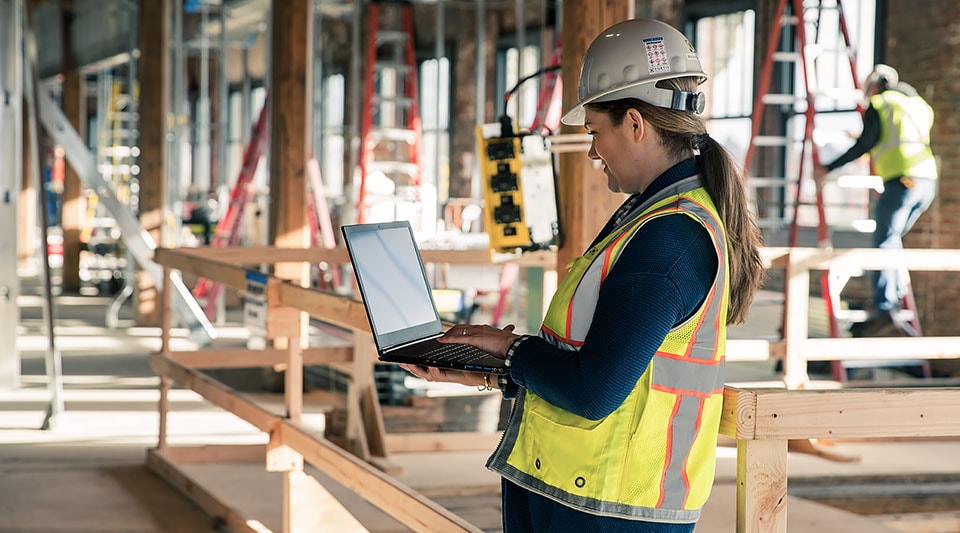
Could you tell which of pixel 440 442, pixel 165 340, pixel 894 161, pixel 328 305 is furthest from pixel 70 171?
pixel 328 305

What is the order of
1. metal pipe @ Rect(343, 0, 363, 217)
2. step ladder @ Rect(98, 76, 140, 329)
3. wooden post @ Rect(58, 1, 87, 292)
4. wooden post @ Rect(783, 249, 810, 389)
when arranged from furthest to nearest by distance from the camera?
step ladder @ Rect(98, 76, 140, 329)
wooden post @ Rect(58, 1, 87, 292)
metal pipe @ Rect(343, 0, 363, 217)
wooden post @ Rect(783, 249, 810, 389)

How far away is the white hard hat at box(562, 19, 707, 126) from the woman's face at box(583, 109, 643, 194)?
0.11ft

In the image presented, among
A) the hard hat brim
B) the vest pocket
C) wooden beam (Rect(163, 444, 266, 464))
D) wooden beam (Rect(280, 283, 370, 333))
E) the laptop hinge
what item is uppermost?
the hard hat brim

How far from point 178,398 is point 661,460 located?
619 cm

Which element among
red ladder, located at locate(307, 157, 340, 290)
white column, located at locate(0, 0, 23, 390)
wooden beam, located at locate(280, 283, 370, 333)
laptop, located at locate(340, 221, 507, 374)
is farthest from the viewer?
red ladder, located at locate(307, 157, 340, 290)

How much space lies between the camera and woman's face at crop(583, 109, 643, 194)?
5.76ft

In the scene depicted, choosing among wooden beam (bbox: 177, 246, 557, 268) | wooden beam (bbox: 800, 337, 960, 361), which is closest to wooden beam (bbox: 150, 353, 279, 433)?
wooden beam (bbox: 177, 246, 557, 268)

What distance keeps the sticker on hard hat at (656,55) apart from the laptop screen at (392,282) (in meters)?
0.61

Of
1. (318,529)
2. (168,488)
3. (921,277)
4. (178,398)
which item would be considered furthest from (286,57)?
(921,277)

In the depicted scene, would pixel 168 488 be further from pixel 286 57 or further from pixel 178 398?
pixel 286 57

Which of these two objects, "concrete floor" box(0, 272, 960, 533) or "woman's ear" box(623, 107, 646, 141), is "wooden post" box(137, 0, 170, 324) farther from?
"woman's ear" box(623, 107, 646, 141)

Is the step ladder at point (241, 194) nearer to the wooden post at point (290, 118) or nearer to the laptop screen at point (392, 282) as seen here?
the wooden post at point (290, 118)

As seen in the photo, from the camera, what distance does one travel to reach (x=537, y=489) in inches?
70.8

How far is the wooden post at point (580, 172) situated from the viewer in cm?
388
